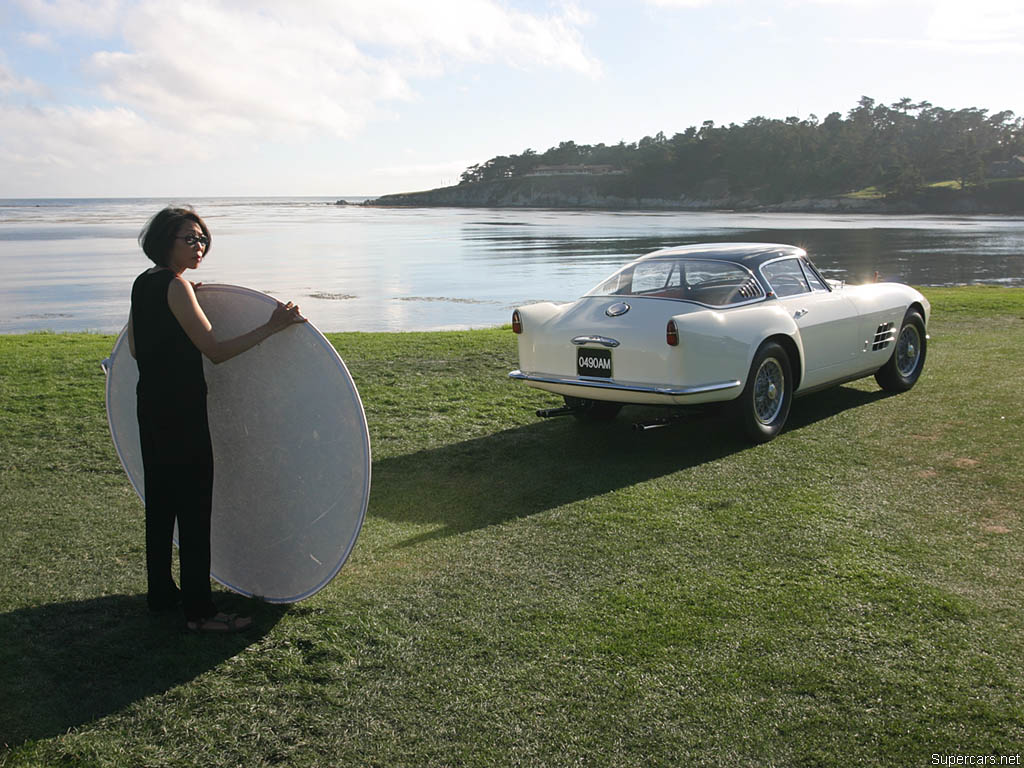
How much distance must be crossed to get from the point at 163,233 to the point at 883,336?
7.27 metres

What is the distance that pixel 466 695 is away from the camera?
3.43m

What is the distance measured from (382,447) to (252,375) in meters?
3.41

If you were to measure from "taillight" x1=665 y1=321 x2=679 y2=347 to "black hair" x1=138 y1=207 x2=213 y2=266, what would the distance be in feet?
12.6

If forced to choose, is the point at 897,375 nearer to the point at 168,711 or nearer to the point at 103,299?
the point at 168,711

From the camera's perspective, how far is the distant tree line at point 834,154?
412 feet

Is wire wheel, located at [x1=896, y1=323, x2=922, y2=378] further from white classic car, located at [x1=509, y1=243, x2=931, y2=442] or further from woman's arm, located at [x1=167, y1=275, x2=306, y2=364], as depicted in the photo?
woman's arm, located at [x1=167, y1=275, x2=306, y2=364]

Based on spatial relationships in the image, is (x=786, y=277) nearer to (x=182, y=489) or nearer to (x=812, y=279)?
(x=812, y=279)

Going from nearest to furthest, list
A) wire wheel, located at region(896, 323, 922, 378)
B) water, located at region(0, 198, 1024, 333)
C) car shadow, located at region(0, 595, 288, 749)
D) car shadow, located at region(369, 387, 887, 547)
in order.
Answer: car shadow, located at region(0, 595, 288, 749), car shadow, located at region(369, 387, 887, 547), wire wheel, located at region(896, 323, 922, 378), water, located at region(0, 198, 1024, 333)

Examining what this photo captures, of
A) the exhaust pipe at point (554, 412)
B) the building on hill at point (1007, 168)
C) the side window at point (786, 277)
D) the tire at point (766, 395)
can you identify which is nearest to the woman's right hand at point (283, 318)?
the exhaust pipe at point (554, 412)

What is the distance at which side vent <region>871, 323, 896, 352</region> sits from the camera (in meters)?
8.70

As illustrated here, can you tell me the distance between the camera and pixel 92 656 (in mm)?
3736

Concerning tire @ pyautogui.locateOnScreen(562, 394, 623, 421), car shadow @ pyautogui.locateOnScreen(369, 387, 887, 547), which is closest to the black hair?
car shadow @ pyautogui.locateOnScreen(369, 387, 887, 547)

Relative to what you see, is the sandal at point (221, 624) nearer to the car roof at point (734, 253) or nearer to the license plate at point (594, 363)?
the license plate at point (594, 363)

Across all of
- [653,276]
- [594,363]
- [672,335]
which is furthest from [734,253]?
[594,363]
